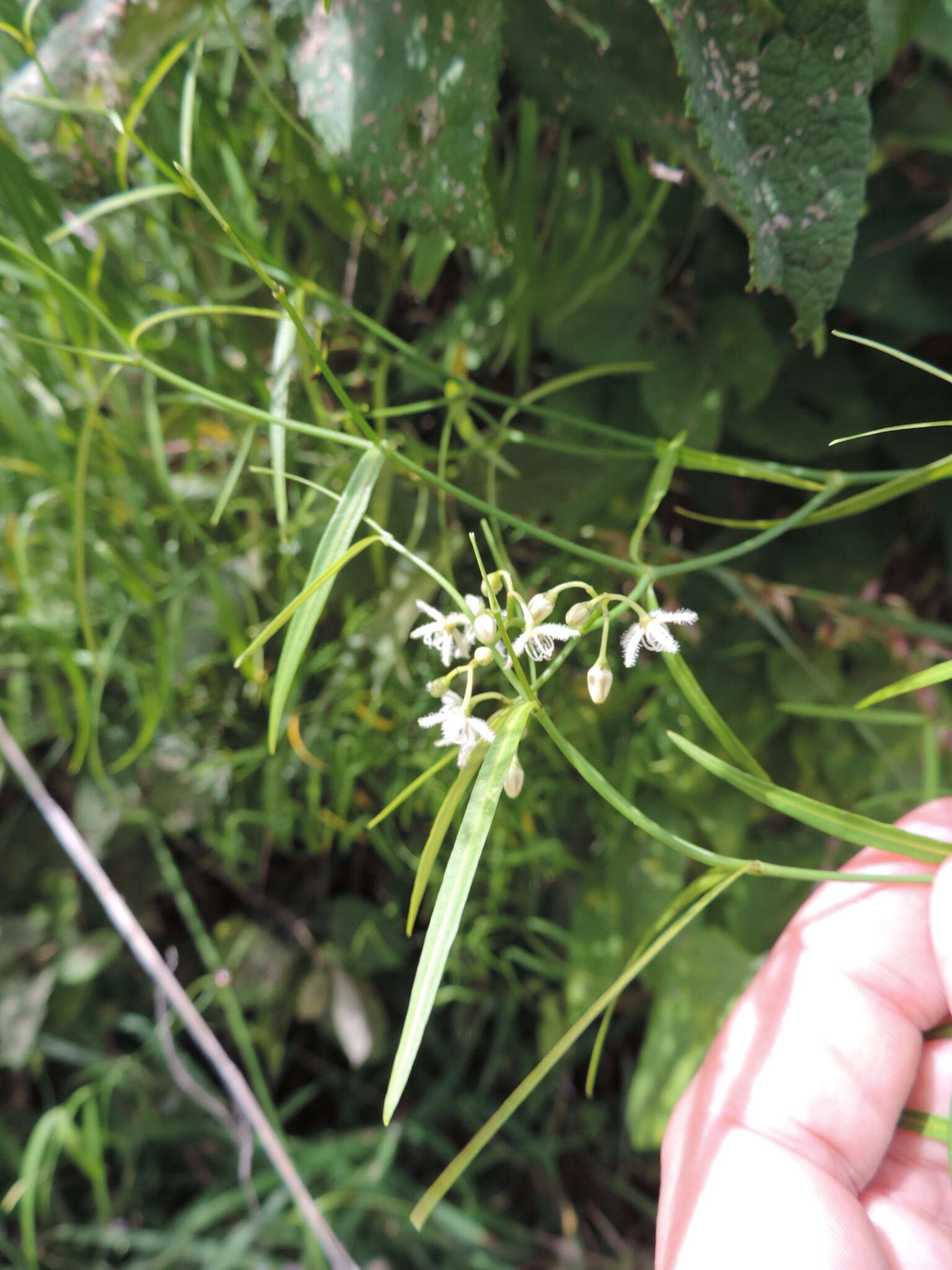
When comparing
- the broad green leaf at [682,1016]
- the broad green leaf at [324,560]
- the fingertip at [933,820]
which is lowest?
the broad green leaf at [682,1016]

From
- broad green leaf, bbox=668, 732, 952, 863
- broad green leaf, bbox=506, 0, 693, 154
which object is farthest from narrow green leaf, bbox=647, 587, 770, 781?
broad green leaf, bbox=506, 0, 693, 154

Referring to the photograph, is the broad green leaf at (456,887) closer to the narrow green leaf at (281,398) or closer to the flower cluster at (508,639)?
the flower cluster at (508,639)

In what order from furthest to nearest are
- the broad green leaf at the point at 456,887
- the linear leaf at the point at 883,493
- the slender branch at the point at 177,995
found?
the slender branch at the point at 177,995 < the linear leaf at the point at 883,493 < the broad green leaf at the point at 456,887

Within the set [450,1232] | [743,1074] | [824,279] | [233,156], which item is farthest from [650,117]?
[450,1232]

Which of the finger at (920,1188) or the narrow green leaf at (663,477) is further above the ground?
the narrow green leaf at (663,477)

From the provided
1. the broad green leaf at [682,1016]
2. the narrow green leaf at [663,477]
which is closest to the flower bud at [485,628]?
the narrow green leaf at [663,477]

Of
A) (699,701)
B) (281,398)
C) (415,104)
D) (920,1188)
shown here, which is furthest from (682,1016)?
(415,104)

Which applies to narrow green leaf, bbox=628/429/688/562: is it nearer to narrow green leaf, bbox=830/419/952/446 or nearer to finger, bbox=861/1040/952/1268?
narrow green leaf, bbox=830/419/952/446
